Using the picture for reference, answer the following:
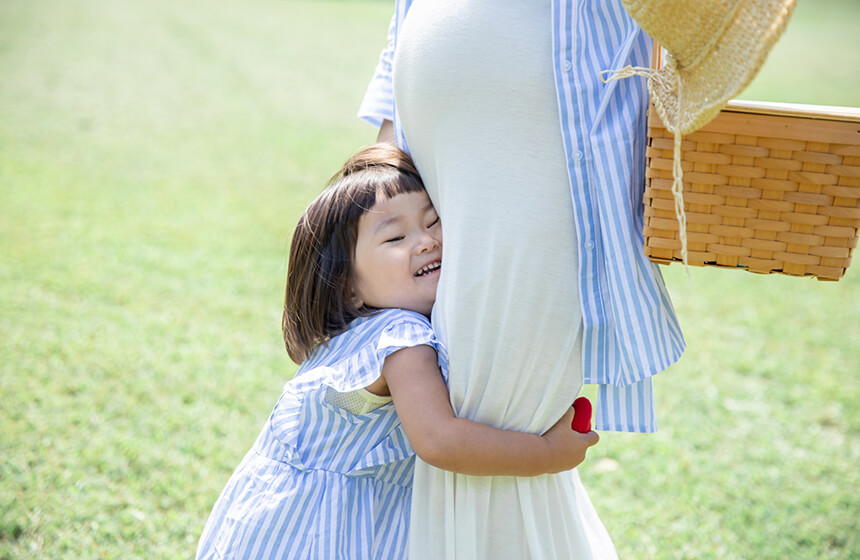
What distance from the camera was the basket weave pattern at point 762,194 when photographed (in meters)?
1.11

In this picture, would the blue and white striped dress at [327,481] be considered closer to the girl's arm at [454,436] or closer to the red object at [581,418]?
the girl's arm at [454,436]

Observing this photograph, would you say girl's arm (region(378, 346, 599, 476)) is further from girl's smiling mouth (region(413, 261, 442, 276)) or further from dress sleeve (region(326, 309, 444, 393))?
girl's smiling mouth (region(413, 261, 442, 276))

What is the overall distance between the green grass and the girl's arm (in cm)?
135

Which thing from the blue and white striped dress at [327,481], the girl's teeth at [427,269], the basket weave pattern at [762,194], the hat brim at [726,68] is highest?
the hat brim at [726,68]

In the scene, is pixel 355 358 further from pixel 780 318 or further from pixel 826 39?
pixel 826 39

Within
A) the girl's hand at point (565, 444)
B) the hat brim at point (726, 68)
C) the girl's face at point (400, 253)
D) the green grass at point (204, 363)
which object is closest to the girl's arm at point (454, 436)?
the girl's hand at point (565, 444)

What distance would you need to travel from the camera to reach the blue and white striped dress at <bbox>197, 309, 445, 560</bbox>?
150 centimetres

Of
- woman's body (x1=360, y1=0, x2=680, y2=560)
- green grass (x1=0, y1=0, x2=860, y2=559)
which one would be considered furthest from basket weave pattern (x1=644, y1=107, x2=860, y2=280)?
green grass (x1=0, y1=0, x2=860, y2=559)

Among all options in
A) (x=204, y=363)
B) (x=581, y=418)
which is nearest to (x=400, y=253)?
(x=581, y=418)

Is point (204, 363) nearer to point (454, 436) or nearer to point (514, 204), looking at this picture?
point (454, 436)

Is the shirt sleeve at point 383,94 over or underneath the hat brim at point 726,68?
underneath

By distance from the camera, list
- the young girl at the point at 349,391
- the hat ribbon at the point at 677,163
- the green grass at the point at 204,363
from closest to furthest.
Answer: the hat ribbon at the point at 677,163 < the young girl at the point at 349,391 < the green grass at the point at 204,363

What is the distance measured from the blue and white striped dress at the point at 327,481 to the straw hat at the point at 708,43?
2.04 feet

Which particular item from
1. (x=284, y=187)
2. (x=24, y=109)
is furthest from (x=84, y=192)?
(x=24, y=109)
